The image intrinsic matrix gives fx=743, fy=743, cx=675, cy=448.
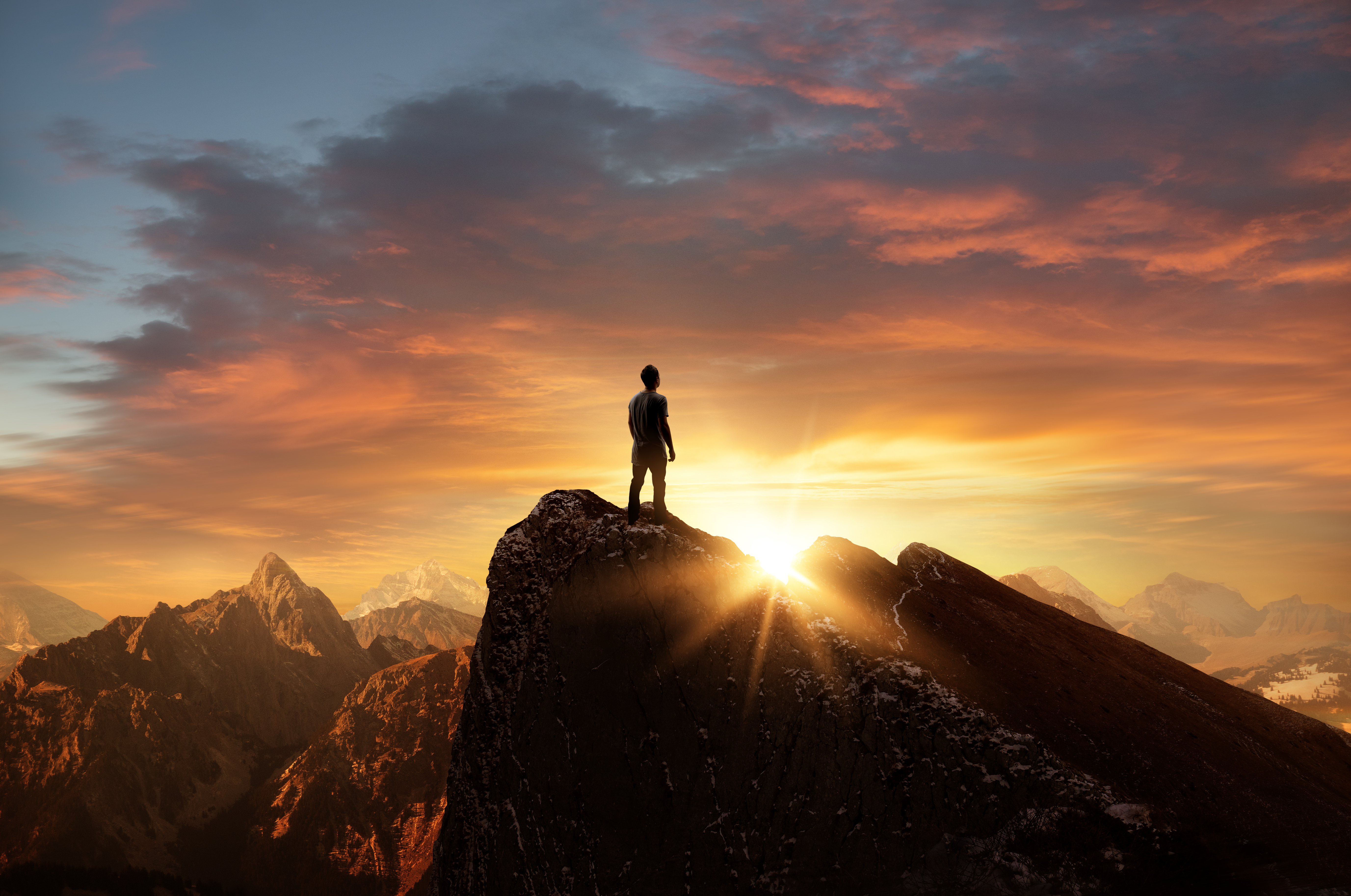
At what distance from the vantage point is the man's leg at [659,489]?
23.5 metres

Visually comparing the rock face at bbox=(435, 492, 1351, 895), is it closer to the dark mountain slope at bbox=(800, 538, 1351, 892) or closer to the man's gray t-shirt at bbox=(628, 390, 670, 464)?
the dark mountain slope at bbox=(800, 538, 1351, 892)

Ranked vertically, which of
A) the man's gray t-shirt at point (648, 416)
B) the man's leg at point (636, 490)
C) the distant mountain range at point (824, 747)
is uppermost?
the man's gray t-shirt at point (648, 416)

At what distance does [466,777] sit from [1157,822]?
18.9 meters

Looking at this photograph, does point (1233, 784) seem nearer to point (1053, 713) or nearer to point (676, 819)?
point (1053, 713)

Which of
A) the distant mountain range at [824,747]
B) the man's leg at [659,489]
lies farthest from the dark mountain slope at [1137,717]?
the man's leg at [659,489]

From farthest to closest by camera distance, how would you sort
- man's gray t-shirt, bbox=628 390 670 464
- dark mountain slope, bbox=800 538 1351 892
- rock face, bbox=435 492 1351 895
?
man's gray t-shirt, bbox=628 390 670 464 < dark mountain slope, bbox=800 538 1351 892 < rock face, bbox=435 492 1351 895

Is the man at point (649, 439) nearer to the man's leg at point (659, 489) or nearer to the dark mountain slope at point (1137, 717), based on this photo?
the man's leg at point (659, 489)

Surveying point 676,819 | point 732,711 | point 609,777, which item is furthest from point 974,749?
point 609,777

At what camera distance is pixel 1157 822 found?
16844 millimetres

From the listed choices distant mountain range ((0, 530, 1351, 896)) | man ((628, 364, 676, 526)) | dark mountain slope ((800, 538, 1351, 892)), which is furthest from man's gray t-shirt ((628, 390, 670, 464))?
dark mountain slope ((800, 538, 1351, 892))

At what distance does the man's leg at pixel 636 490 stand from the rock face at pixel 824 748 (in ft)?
1.75

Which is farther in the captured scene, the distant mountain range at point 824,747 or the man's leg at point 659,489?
the man's leg at point 659,489

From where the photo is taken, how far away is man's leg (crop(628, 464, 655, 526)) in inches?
929

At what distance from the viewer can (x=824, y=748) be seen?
63.2 ft
